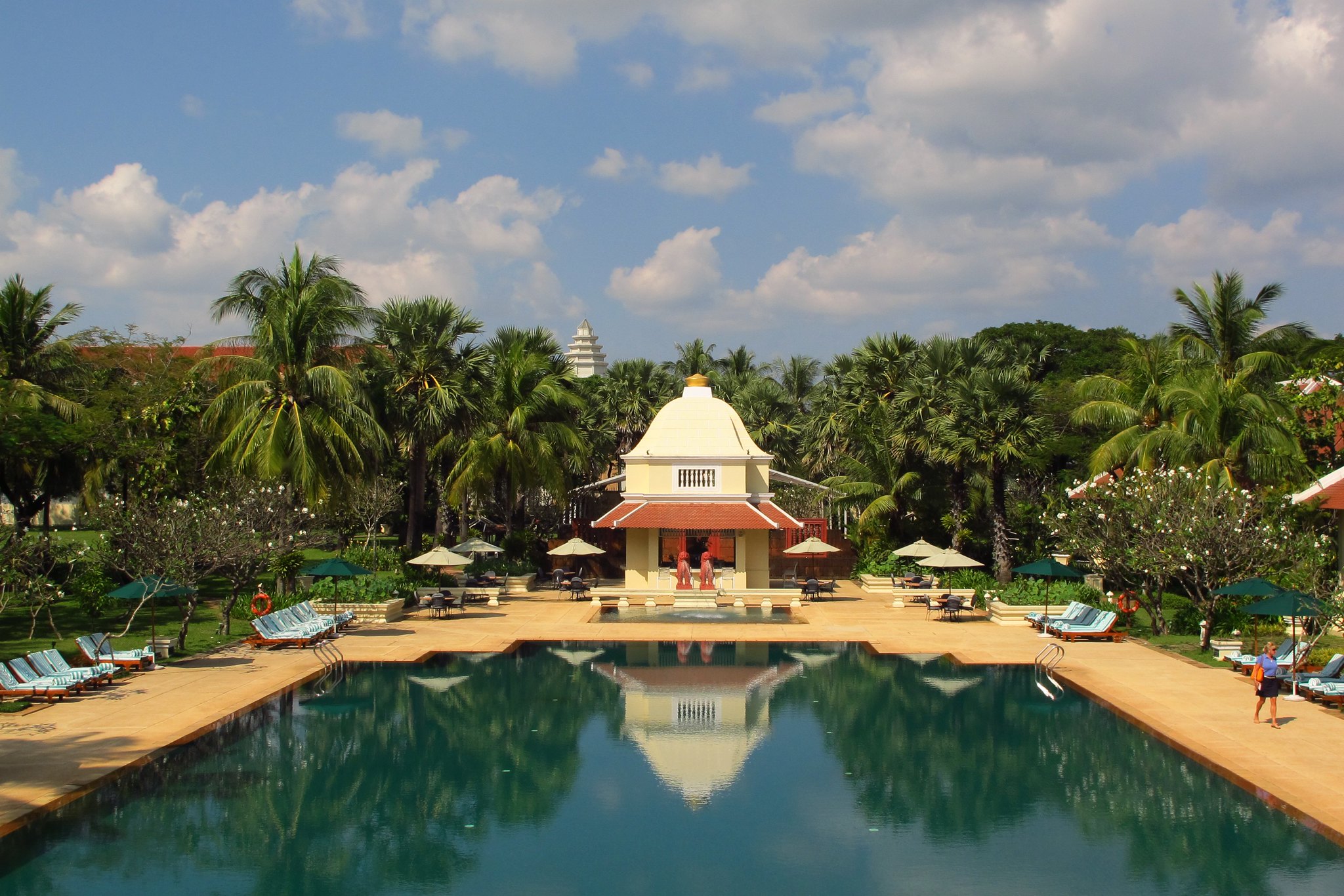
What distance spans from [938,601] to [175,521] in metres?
22.5

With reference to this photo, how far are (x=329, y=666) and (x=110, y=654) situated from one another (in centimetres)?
415

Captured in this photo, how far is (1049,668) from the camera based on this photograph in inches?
970

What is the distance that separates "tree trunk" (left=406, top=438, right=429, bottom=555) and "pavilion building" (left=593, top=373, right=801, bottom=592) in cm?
640

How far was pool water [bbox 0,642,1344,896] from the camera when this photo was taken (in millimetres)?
12547

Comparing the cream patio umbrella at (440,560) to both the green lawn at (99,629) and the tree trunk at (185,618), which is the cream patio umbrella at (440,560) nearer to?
the green lawn at (99,629)

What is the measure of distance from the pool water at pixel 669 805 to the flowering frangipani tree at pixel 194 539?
4.78 metres

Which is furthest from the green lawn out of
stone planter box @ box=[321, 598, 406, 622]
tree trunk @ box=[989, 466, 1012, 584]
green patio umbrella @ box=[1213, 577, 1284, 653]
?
tree trunk @ box=[989, 466, 1012, 584]

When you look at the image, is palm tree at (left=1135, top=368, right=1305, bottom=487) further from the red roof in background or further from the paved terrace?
the red roof in background

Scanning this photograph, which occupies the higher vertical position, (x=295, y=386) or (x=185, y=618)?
(x=295, y=386)

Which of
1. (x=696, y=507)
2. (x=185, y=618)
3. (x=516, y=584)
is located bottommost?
(x=185, y=618)

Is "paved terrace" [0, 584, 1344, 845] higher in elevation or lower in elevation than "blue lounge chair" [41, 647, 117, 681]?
lower

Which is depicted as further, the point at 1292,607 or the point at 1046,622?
the point at 1046,622

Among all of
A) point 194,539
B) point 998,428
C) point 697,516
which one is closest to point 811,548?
point 697,516

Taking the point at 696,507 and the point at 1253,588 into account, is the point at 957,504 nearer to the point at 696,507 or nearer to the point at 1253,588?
the point at 696,507
